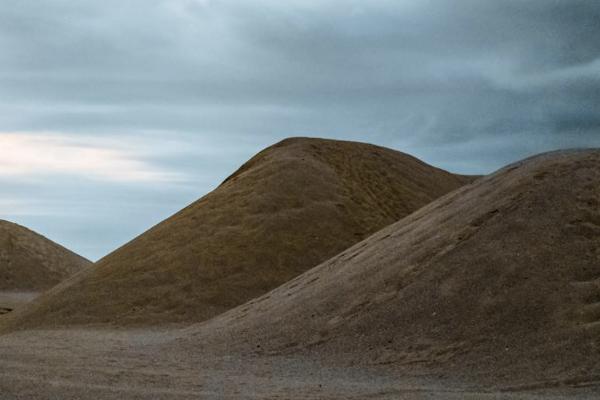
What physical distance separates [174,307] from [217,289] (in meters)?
1.34

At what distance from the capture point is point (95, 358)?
41.4 feet

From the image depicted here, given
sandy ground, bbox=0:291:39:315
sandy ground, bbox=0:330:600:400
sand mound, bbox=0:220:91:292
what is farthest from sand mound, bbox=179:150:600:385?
sand mound, bbox=0:220:91:292

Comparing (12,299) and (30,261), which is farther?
(30,261)

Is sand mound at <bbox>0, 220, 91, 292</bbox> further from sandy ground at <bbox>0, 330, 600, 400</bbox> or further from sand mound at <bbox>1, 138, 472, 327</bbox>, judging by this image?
sandy ground at <bbox>0, 330, 600, 400</bbox>

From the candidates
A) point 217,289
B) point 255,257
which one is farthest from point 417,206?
point 217,289

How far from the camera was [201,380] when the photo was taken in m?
10.5

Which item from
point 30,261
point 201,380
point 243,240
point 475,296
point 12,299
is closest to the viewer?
point 201,380

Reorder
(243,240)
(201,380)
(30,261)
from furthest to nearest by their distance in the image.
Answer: (30,261) → (243,240) → (201,380)

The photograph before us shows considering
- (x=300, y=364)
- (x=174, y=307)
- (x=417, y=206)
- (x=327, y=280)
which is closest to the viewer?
(x=300, y=364)

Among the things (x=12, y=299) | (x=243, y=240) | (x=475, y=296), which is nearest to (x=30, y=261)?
(x=12, y=299)

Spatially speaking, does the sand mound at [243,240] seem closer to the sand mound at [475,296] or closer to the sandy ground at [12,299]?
the sand mound at [475,296]

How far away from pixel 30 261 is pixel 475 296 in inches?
1371

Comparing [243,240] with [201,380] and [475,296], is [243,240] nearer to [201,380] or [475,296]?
[475,296]

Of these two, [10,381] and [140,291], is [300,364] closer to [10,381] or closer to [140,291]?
[10,381]
